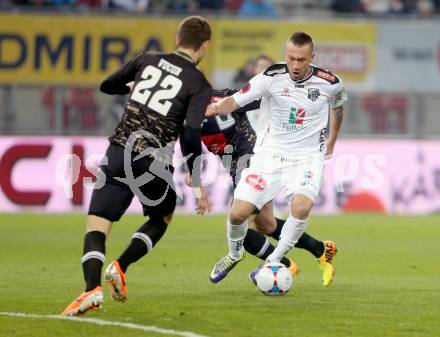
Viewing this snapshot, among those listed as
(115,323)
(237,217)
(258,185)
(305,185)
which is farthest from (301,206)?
(115,323)

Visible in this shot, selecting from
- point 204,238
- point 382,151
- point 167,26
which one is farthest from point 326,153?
point 167,26

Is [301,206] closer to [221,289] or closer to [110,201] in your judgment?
[221,289]

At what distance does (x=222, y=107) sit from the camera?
31.9 feet

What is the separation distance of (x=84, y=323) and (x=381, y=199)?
1442cm

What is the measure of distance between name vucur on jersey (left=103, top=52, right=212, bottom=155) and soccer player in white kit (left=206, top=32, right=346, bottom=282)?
1209 mm

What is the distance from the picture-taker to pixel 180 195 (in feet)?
67.0

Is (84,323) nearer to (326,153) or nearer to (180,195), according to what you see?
(326,153)

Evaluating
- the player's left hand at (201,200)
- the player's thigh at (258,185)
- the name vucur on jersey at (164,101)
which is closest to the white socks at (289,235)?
the player's thigh at (258,185)

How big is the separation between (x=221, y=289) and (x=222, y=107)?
182 cm

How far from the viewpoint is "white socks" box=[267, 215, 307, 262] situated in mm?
9930

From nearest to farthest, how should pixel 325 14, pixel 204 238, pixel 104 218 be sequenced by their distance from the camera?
pixel 104 218 → pixel 204 238 → pixel 325 14

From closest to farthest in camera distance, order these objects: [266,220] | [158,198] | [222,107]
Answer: [158,198] → [222,107] → [266,220]

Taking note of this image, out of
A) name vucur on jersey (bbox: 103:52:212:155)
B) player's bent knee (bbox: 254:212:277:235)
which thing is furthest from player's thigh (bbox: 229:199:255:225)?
name vucur on jersey (bbox: 103:52:212:155)

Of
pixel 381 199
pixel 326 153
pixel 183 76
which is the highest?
pixel 183 76
